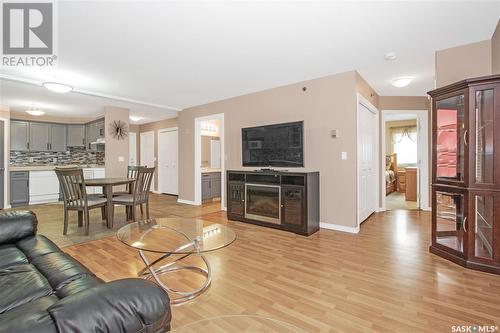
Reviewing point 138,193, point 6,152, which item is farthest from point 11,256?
point 6,152

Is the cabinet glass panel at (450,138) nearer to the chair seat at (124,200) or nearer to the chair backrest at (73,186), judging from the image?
the chair seat at (124,200)

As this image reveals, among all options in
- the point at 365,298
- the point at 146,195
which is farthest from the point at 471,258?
the point at 146,195

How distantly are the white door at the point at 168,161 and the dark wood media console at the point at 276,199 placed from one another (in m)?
3.51

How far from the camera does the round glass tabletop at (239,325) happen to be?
143 centimetres

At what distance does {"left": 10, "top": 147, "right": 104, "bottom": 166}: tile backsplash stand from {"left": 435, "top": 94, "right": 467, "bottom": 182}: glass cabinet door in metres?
7.84

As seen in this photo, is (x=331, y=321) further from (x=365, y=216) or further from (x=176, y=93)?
(x=176, y=93)

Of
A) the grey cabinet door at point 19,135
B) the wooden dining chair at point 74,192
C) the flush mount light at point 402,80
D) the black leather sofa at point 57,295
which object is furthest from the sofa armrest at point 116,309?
the grey cabinet door at point 19,135

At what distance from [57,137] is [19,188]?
1.72 meters

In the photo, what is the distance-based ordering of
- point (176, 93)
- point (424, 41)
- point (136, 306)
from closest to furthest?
point (136, 306) → point (424, 41) → point (176, 93)

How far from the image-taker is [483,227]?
2441 millimetres

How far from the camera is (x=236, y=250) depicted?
294 cm

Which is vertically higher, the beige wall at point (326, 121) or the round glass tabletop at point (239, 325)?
the beige wall at point (326, 121)

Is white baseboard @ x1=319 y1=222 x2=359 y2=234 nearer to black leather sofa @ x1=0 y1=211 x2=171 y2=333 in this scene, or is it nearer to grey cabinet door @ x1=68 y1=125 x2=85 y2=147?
black leather sofa @ x1=0 y1=211 x2=171 y2=333

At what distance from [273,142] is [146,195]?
237 cm
